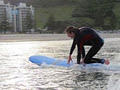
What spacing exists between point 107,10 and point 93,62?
91908 mm

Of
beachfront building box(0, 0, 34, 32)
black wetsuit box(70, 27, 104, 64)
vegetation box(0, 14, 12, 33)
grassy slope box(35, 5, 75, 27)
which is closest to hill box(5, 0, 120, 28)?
grassy slope box(35, 5, 75, 27)

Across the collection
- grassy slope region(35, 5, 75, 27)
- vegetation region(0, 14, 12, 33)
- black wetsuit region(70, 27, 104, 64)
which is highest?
black wetsuit region(70, 27, 104, 64)

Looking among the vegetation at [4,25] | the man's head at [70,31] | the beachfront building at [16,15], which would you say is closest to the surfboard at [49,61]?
the man's head at [70,31]

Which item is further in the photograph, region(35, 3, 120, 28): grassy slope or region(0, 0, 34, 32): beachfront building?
region(35, 3, 120, 28): grassy slope

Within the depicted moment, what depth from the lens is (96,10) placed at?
3944 inches

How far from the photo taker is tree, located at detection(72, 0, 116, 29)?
9850 cm

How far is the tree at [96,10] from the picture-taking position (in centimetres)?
9850

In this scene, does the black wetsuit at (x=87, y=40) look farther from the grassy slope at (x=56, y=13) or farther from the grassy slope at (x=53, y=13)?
the grassy slope at (x=53, y=13)

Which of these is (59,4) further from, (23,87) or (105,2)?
(23,87)

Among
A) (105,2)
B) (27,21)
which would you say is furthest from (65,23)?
(105,2)

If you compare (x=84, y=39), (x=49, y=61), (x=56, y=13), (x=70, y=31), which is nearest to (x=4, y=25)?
(x=56, y=13)

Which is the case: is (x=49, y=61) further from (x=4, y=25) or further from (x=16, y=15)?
(x=16, y=15)

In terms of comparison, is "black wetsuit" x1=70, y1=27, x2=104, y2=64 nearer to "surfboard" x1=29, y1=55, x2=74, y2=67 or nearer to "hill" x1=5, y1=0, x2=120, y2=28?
"surfboard" x1=29, y1=55, x2=74, y2=67

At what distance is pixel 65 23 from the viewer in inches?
3713
